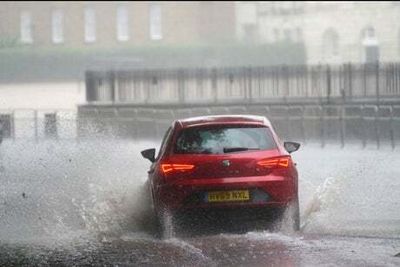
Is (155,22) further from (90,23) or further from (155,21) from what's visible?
(90,23)

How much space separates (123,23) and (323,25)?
47.0 ft

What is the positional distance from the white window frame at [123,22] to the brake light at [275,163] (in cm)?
5933

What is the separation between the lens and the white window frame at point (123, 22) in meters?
70.6

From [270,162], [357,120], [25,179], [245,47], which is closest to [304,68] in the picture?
[357,120]

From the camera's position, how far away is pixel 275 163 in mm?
11742

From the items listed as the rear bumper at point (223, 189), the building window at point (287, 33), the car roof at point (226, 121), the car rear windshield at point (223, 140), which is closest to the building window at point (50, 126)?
the car roof at point (226, 121)

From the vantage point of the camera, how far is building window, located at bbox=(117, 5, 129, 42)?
70625mm

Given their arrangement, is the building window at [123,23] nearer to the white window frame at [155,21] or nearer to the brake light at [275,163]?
the white window frame at [155,21]

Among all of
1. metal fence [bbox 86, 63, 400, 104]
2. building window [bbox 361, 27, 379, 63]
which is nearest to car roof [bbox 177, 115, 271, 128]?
metal fence [bbox 86, 63, 400, 104]

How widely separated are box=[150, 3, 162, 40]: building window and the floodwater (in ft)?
154

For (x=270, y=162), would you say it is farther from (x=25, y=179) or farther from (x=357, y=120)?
(x=357, y=120)

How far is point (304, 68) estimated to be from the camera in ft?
110

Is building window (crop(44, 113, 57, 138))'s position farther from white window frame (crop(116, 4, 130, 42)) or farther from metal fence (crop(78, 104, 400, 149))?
white window frame (crop(116, 4, 130, 42))

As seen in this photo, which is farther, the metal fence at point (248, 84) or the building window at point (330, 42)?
the building window at point (330, 42)
